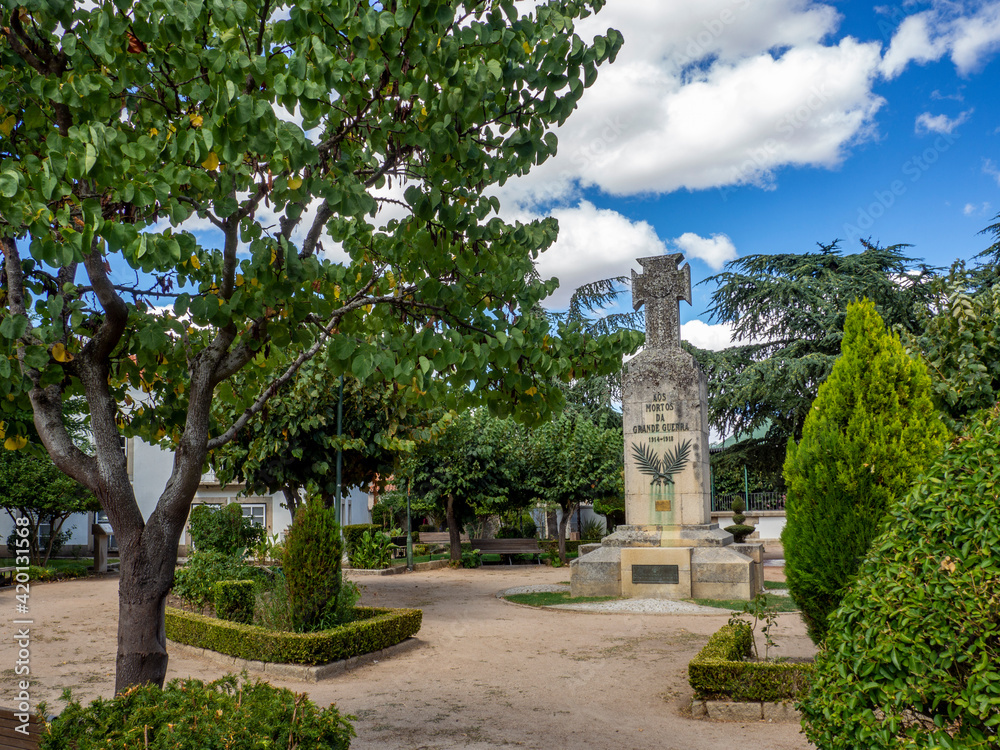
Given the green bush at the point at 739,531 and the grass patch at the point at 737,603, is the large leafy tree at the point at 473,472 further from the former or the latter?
the grass patch at the point at 737,603

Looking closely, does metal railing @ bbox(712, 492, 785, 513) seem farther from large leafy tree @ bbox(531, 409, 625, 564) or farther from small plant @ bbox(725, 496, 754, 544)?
large leafy tree @ bbox(531, 409, 625, 564)

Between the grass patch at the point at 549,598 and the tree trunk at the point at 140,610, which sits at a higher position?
the tree trunk at the point at 140,610

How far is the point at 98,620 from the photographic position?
1322cm

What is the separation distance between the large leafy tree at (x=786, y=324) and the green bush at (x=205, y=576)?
1801cm

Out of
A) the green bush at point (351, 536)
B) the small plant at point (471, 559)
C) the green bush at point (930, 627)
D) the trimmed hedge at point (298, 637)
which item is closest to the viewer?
the green bush at point (930, 627)

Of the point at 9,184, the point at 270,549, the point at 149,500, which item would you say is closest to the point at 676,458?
the point at 270,549

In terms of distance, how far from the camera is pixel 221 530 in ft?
53.2

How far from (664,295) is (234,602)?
9.87 meters

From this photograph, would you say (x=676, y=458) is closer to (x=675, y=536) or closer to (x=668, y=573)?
(x=675, y=536)

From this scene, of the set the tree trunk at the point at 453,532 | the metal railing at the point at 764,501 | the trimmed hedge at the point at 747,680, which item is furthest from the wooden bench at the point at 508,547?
the trimmed hedge at the point at 747,680

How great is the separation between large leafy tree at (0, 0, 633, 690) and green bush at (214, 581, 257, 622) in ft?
22.0

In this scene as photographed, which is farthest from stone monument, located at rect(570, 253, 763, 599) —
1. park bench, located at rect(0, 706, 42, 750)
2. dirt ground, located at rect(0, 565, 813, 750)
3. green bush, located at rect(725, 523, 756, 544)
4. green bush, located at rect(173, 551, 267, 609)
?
park bench, located at rect(0, 706, 42, 750)

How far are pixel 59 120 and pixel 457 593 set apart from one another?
14739 mm

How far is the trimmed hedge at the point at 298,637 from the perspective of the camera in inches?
341
